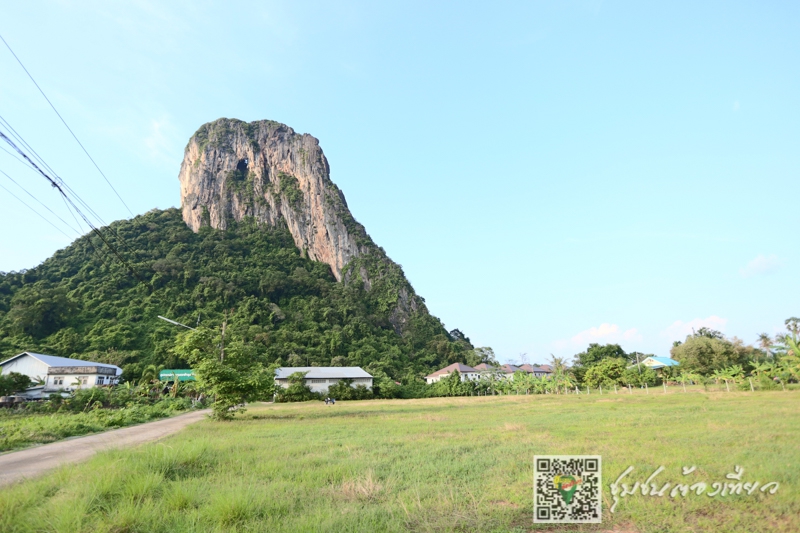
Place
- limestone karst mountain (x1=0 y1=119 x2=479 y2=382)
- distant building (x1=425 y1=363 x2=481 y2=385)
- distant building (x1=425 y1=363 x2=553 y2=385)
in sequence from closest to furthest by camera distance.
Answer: limestone karst mountain (x1=0 y1=119 x2=479 y2=382) < distant building (x1=425 y1=363 x2=553 y2=385) < distant building (x1=425 y1=363 x2=481 y2=385)

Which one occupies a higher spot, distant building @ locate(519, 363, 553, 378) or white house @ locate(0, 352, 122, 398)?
white house @ locate(0, 352, 122, 398)

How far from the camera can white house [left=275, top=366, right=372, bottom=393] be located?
53.1 metres

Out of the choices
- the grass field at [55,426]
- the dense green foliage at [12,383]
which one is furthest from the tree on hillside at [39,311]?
the grass field at [55,426]

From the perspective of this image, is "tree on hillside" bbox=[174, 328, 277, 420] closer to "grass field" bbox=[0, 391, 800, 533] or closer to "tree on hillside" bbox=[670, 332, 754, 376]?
"grass field" bbox=[0, 391, 800, 533]

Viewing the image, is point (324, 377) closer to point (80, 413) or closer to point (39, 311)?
point (80, 413)

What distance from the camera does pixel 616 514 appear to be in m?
5.38

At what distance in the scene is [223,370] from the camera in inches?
785

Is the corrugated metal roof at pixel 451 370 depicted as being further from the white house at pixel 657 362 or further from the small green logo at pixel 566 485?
the small green logo at pixel 566 485

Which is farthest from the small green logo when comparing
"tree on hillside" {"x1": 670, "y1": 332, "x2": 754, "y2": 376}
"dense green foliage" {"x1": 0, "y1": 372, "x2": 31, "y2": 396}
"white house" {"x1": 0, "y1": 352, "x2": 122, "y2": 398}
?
"tree on hillside" {"x1": 670, "y1": 332, "x2": 754, "y2": 376}

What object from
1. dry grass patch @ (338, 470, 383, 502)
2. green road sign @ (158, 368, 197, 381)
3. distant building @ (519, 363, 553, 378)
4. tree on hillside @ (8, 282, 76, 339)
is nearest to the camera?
dry grass patch @ (338, 470, 383, 502)

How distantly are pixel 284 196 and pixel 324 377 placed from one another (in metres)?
70.1

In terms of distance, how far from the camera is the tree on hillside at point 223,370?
20.0m

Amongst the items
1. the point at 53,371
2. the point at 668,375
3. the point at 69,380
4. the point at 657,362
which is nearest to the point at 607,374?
the point at 668,375

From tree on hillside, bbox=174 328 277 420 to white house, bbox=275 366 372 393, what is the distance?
31.3m
